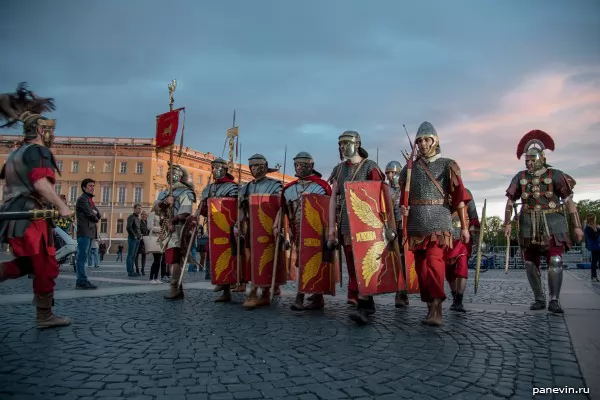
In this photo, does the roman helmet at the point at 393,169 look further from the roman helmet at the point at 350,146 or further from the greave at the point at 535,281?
the greave at the point at 535,281

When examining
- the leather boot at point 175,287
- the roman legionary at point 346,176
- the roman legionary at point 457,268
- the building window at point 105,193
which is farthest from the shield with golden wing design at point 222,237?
the building window at point 105,193

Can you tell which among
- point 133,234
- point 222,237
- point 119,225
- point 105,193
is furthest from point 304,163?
point 105,193

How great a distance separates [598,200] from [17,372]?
382ft

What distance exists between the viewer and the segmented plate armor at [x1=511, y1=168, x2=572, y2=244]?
17.4ft

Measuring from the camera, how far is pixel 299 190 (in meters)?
5.68

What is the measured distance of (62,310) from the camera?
16.5ft

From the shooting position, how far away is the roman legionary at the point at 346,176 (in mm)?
4914

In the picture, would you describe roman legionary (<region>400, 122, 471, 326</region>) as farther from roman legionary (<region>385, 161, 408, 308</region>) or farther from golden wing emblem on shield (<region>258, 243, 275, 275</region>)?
golden wing emblem on shield (<region>258, 243, 275, 275</region>)

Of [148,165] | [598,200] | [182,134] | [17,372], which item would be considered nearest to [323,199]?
[182,134]

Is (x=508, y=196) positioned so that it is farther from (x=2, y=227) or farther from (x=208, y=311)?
(x=2, y=227)

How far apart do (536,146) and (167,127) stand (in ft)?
18.0

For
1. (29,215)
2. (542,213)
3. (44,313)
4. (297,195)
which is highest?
(297,195)

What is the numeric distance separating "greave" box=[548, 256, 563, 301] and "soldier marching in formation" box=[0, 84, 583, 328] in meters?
0.01

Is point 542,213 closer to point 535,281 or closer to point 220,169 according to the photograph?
point 535,281
